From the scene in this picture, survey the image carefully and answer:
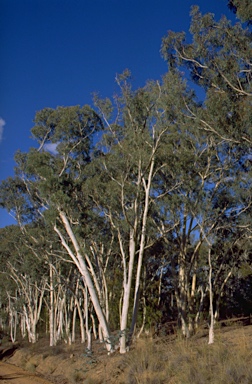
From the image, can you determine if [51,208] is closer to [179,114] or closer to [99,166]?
[99,166]

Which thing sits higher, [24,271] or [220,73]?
[220,73]

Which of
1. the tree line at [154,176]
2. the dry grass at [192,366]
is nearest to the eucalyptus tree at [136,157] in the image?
the tree line at [154,176]

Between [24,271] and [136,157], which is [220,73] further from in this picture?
[24,271]

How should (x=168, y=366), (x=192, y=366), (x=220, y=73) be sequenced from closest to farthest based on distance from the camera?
(x=192, y=366), (x=168, y=366), (x=220, y=73)

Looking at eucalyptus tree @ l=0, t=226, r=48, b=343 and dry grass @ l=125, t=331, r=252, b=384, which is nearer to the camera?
dry grass @ l=125, t=331, r=252, b=384

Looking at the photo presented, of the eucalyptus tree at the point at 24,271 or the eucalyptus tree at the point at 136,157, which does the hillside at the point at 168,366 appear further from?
the eucalyptus tree at the point at 24,271

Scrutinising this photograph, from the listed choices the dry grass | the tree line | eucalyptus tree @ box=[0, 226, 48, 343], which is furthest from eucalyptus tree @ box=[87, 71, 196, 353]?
eucalyptus tree @ box=[0, 226, 48, 343]

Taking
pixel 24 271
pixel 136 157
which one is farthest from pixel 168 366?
pixel 24 271

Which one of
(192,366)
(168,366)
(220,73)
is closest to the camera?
(192,366)

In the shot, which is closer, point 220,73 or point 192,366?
point 192,366

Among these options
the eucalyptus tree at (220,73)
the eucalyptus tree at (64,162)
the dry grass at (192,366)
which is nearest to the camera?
the dry grass at (192,366)

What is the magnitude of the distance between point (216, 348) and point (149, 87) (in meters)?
9.59

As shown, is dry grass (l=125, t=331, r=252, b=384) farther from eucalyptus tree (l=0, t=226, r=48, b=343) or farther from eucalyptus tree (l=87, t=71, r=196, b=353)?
eucalyptus tree (l=0, t=226, r=48, b=343)

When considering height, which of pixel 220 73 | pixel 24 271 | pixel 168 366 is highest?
pixel 220 73
